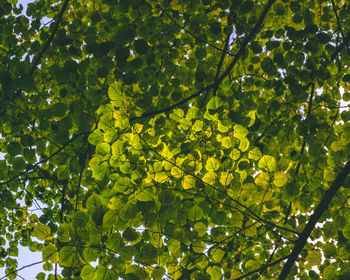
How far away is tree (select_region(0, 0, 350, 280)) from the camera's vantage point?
1.59 m

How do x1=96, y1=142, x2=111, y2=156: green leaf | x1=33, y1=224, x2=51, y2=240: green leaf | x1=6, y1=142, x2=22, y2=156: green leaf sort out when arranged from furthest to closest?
x1=6, y1=142, x2=22, y2=156: green leaf, x1=96, y1=142, x2=111, y2=156: green leaf, x1=33, y1=224, x2=51, y2=240: green leaf

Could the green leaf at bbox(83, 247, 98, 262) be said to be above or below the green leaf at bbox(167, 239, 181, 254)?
below

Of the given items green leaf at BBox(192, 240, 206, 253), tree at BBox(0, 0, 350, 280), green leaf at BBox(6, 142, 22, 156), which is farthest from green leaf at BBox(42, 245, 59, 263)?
green leaf at BBox(6, 142, 22, 156)

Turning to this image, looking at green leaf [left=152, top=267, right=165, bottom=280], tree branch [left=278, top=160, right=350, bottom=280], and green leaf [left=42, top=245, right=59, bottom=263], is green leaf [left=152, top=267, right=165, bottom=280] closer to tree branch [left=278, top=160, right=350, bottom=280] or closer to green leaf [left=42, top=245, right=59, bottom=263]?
green leaf [left=42, top=245, right=59, bottom=263]

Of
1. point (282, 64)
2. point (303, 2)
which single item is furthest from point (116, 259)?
point (303, 2)

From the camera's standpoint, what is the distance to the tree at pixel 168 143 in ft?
5.21

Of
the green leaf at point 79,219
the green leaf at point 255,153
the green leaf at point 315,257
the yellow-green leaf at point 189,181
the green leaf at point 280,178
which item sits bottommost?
the green leaf at point 315,257

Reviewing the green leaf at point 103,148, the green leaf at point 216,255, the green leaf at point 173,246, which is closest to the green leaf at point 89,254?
the green leaf at point 173,246

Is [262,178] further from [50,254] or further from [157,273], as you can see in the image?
[50,254]

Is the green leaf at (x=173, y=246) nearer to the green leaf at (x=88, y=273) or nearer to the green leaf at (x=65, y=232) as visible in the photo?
the green leaf at (x=88, y=273)

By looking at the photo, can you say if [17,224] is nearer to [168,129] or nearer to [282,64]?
[168,129]

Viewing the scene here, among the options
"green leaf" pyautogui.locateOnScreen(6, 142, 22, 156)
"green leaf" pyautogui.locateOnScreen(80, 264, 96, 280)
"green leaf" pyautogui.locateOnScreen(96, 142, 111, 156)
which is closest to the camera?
"green leaf" pyautogui.locateOnScreen(80, 264, 96, 280)

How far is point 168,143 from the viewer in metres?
2.45

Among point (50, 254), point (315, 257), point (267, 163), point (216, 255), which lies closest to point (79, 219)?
Result: point (50, 254)
